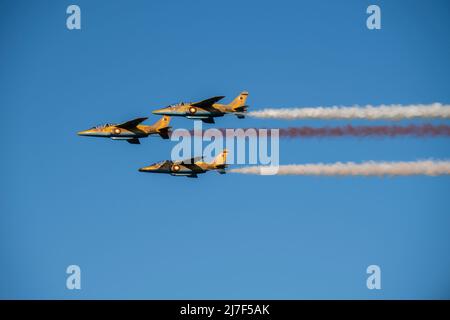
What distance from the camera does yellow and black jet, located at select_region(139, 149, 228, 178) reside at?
117562 mm

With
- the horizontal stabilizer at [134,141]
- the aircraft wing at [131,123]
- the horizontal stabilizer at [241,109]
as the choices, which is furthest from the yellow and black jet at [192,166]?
the aircraft wing at [131,123]

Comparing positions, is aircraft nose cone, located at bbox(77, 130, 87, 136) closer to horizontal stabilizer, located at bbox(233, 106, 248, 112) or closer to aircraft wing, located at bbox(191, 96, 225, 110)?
aircraft wing, located at bbox(191, 96, 225, 110)

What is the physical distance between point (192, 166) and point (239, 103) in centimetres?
849

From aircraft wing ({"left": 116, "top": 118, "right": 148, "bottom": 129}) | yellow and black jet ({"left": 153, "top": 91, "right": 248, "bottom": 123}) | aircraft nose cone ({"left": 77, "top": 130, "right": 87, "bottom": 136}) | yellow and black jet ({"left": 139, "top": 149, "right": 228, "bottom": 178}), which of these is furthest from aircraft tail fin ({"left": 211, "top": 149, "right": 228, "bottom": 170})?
aircraft nose cone ({"left": 77, "top": 130, "right": 87, "bottom": 136})

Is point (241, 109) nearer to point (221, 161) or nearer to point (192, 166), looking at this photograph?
point (221, 161)

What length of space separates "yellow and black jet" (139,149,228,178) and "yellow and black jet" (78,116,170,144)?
3355mm

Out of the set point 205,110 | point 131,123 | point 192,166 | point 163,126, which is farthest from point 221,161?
point 131,123

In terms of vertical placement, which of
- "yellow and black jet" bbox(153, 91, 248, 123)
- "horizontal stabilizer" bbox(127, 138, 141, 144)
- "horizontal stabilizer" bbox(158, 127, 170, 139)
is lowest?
"horizontal stabilizer" bbox(127, 138, 141, 144)

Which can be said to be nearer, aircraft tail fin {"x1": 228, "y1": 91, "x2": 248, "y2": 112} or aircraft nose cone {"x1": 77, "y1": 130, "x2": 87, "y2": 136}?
aircraft tail fin {"x1": 228, "y1": 91, "x2": 248, "y2": 112}

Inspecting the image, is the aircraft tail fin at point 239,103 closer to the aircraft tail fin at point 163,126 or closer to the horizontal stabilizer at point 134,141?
the aircraft tail fin at point 163,126

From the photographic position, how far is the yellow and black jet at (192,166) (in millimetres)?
117562

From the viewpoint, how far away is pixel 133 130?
122 metres
